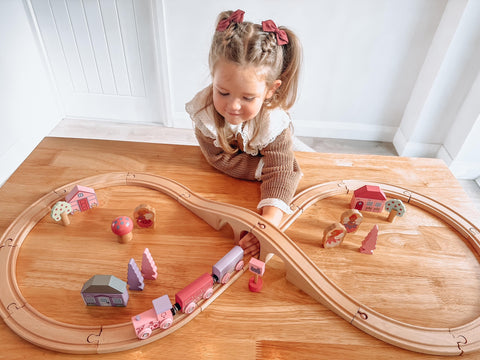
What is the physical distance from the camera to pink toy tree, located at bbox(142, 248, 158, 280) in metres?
0.69

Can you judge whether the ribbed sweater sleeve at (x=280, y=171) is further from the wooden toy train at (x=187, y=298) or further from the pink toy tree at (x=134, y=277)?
the pink toy tree at (x=134, y=277)

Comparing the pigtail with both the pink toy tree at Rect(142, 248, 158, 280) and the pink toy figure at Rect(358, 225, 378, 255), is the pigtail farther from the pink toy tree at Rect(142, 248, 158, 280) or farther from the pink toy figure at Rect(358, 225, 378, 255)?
the pink toy tree at Rect(142, 248, 158, 280)

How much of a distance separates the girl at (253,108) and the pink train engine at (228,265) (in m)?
0.05

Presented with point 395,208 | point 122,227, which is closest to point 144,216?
point 122,227

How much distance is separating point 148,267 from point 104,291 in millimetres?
94

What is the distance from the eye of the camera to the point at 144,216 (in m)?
0.83

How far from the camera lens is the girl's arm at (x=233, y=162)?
3.28ft

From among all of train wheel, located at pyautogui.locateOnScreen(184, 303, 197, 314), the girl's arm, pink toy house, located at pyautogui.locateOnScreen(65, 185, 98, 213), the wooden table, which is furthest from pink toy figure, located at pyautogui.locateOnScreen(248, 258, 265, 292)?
pink toy house, located at pyautogui.locateOnScreen(65, 185, 98, 213)

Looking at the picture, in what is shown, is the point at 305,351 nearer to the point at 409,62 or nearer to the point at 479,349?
the point at 479,349

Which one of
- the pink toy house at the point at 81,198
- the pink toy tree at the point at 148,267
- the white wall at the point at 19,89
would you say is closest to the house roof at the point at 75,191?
the pink toy house at the point at 81,198

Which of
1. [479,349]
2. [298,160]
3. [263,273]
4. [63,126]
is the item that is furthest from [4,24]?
[479,349]

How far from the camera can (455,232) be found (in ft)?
2.91

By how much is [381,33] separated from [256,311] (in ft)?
6.23

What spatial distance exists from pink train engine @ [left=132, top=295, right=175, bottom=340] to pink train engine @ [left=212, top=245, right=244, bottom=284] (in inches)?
4.5
